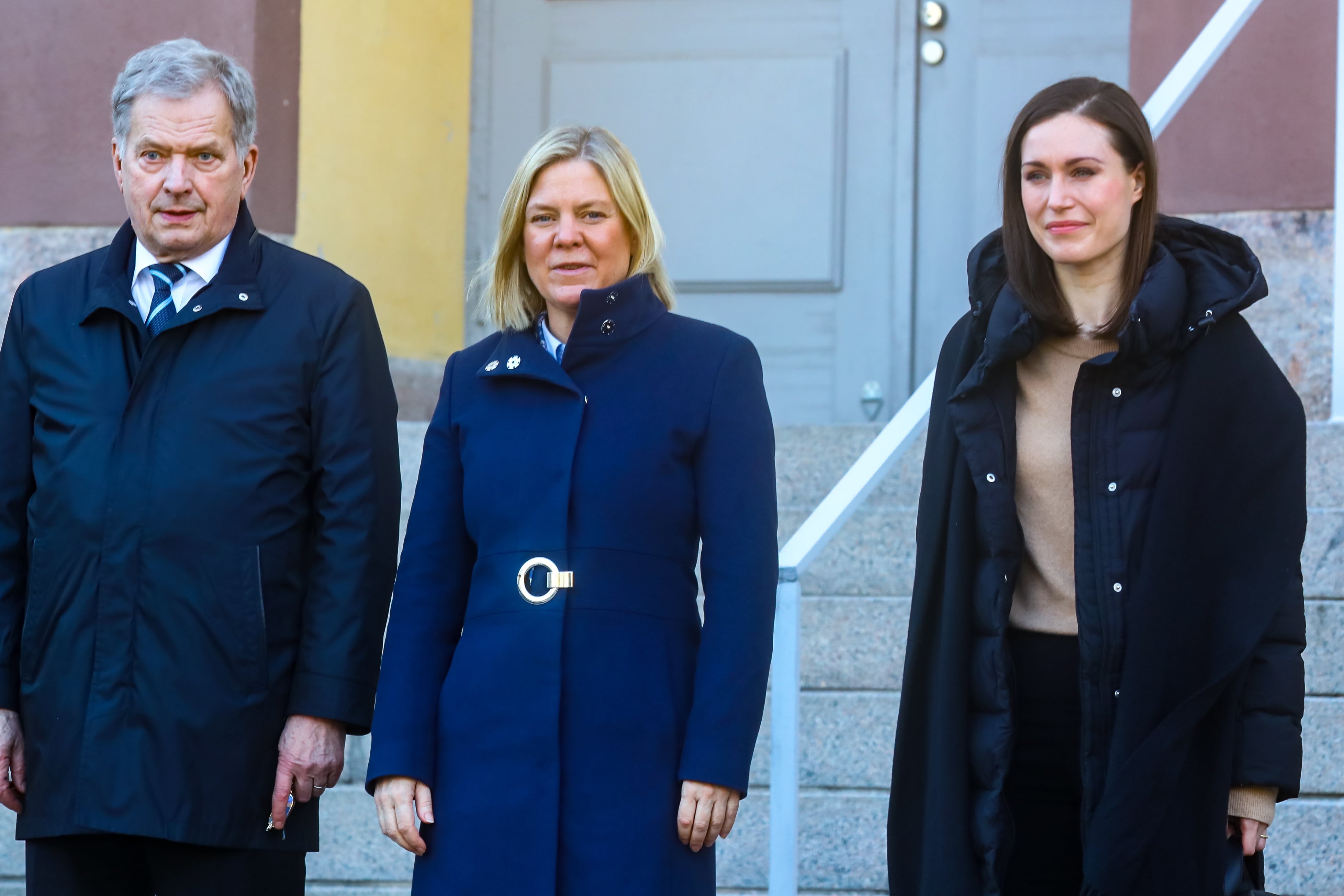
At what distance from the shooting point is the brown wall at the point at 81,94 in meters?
4.90

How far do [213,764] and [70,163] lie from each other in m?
2.89

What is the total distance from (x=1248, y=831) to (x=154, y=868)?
1.59 metres

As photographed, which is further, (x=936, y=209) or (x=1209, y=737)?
(x=936, y=209)

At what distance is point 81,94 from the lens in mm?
4934

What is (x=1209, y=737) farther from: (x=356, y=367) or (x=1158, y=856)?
(x=356, y=367)

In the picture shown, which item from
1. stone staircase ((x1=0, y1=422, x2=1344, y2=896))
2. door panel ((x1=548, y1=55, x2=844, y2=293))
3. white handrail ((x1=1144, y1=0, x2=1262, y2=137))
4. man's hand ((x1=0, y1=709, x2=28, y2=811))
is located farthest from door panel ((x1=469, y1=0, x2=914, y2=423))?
man's hand ((x1=0, y1=709, x2=28, y2=811))

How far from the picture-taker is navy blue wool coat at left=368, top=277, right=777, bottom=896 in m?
2.39

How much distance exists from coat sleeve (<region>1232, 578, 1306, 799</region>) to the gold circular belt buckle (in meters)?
0.96

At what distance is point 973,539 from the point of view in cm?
256

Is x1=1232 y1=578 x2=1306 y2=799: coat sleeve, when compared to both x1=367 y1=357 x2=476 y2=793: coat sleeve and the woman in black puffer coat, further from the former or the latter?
x1=367 y1=357 x2=476 y2=793: coat sleeve

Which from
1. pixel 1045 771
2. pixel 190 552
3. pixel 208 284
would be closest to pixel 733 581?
pixel 1045 771

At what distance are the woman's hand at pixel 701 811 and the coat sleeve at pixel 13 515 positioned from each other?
107 cm

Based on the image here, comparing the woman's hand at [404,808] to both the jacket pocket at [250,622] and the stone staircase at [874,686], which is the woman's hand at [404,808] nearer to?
the jacket pocket at [250,622]

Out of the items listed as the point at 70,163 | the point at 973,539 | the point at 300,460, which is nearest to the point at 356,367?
the point at 300,460
